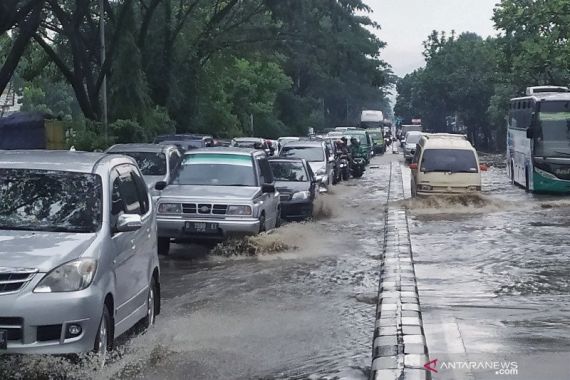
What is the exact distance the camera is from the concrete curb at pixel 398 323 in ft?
26.9

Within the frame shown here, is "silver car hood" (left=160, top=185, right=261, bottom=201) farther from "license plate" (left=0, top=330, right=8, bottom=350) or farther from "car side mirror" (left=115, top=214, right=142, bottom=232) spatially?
"license plate" (left=0, top=330, right=8, bottom=350)

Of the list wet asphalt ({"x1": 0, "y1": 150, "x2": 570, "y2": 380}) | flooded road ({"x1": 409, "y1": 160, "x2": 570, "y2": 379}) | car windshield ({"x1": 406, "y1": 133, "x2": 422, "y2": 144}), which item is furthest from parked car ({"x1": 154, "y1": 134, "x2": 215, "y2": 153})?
car windshield ({"x1": 406, "y1": 133, "x2": 422, "y2": 144})

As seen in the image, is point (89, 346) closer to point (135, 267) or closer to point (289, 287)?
point (135, 267)

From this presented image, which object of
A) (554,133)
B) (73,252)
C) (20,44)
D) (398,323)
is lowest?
(398,323)

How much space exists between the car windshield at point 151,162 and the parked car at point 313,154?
10.7 m

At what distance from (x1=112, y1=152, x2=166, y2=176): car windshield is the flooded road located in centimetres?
532

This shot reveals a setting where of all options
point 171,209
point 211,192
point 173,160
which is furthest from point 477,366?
point 173,160

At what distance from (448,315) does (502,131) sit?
79.4 meters

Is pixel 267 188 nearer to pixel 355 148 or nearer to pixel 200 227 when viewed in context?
pixel 200 227

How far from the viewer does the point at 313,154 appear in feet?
106

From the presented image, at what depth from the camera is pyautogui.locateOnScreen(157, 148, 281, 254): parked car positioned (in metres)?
16.4

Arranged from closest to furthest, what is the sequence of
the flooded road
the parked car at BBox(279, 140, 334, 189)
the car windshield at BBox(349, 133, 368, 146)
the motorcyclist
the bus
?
the flooded road < the bus < the parked car at BBox(279, 140, 334, 189) < the motorcyclist < the car windshield at BBox(349, 133, 368, 146)

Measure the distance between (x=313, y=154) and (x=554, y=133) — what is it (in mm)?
7476

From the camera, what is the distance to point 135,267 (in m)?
8.96
